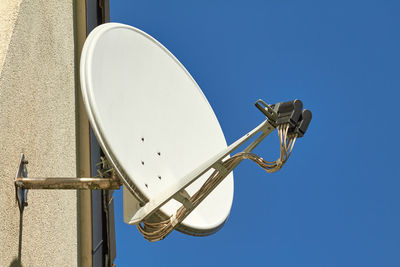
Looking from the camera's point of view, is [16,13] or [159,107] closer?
[16,13]

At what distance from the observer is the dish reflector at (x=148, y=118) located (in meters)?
3.29

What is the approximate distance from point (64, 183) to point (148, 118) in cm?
74

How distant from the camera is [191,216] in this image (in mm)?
3783

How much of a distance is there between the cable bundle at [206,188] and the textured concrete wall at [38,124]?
0.76 meters

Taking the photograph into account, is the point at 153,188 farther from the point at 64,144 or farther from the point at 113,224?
the point at 113,224

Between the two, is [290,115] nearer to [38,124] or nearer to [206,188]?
[206,188]

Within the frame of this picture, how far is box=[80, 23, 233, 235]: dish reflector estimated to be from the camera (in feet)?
10.8

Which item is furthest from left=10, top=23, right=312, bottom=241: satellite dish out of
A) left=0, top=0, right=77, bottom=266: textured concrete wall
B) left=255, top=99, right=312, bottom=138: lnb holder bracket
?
left=0, top=0, right=77, bottom=266: textured concrete wall

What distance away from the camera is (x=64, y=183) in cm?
360

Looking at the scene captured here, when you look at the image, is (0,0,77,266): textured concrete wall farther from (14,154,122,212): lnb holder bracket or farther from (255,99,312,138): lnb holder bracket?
(255,99,312,138): lnb holder bracket

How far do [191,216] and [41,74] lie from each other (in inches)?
58.8

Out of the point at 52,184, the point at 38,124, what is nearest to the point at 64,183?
the point at 52,184

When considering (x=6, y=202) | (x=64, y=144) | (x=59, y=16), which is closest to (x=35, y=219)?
(x=6, y=202)

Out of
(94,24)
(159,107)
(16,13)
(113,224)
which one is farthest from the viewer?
(113,224)
